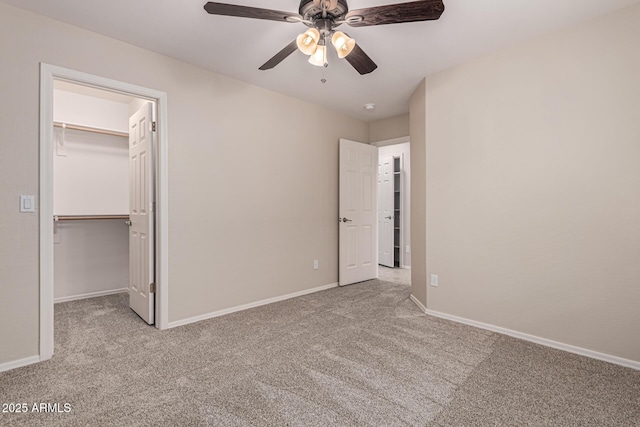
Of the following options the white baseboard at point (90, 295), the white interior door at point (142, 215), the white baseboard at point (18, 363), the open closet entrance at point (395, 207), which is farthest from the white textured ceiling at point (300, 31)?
the white baseboard at point (90, 295)

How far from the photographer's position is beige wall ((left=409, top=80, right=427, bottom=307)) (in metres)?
3.37

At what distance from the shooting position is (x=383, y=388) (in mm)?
1878

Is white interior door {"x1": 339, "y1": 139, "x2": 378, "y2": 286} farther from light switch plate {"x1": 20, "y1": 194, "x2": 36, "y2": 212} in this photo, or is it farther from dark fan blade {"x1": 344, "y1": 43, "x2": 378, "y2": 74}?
light switch plate {"x1": 20, "y1": 194, "x2": 36, "y2": 212}

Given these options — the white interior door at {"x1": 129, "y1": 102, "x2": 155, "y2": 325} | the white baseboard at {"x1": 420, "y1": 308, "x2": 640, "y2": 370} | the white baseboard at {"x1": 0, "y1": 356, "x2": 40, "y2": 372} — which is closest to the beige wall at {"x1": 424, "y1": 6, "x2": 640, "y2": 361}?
the white baseboard at {"x1": 420, "y1": 308, "x2": 640, "y2": 370}

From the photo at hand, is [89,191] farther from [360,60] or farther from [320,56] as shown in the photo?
[360,60]

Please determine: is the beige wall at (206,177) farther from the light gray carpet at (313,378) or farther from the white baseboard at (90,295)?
the white baseboard at (90,295)

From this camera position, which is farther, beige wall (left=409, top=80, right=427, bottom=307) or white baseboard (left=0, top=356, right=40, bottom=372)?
beige wall (left=409, top=80, right=427, bottom=307)

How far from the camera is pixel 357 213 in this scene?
4.57 m

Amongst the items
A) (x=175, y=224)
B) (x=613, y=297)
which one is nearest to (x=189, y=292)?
(x=175, y=224)

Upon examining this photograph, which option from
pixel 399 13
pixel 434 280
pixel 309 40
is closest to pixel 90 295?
pixel 309 40

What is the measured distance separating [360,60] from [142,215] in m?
2.48

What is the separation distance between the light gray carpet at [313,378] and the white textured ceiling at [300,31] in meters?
2.47

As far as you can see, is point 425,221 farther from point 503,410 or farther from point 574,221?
point 503,410

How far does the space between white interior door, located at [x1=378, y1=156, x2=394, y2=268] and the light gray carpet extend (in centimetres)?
298
